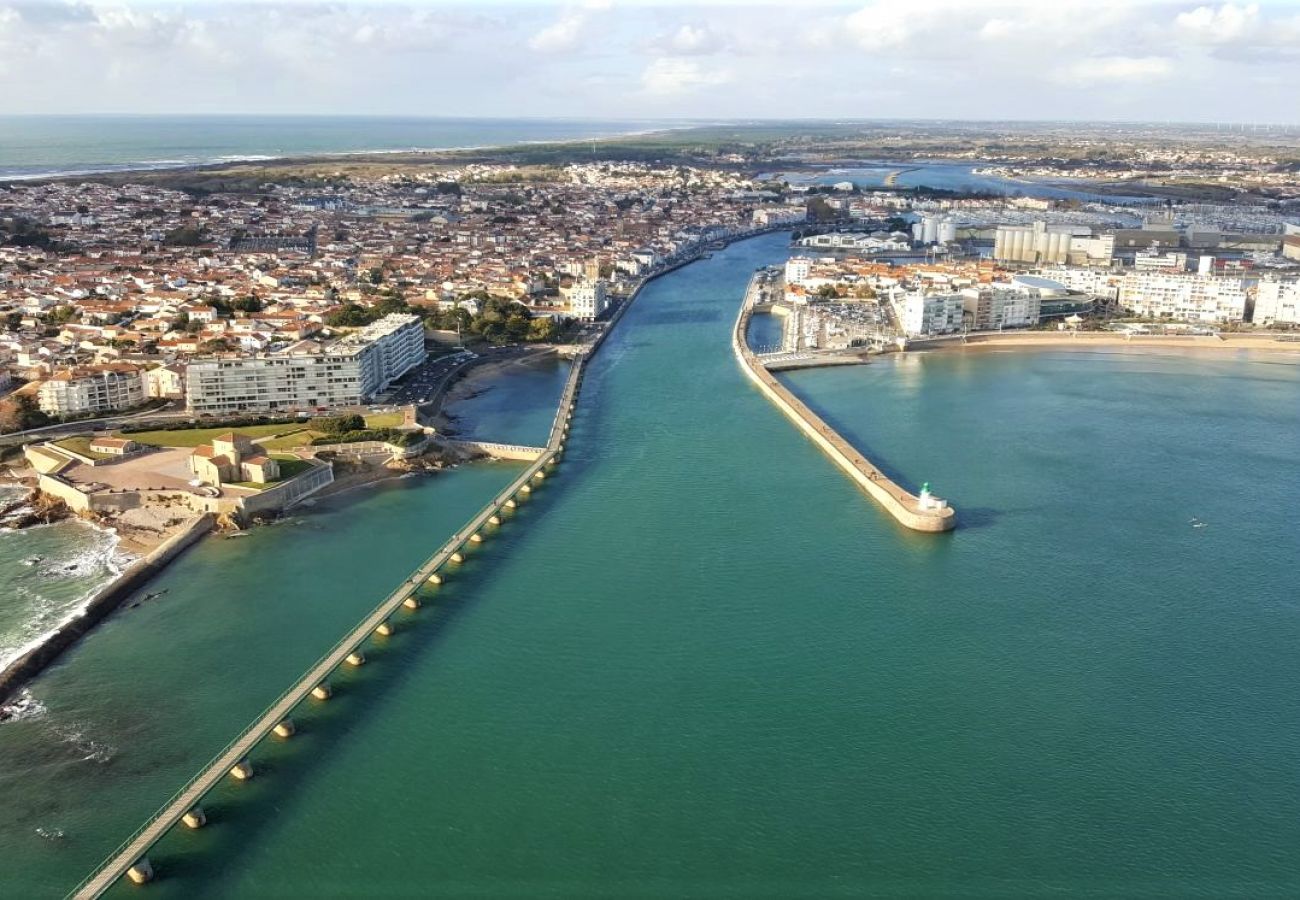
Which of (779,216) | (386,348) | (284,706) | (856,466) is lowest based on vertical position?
(284,706)

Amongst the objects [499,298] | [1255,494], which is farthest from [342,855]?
[499,298]

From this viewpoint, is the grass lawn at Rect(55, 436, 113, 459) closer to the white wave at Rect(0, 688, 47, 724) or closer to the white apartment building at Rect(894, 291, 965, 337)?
the white wave at Rect(0, 688, 47, 724)

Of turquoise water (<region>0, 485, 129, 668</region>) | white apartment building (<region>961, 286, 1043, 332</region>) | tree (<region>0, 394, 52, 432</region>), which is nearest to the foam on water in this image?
turquoise water (<region>0, 485, 129, 668</region>)

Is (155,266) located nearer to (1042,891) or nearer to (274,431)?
(274,431)

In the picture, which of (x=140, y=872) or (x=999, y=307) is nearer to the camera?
(x=140, y=872)

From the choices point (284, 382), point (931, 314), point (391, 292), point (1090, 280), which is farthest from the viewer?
point (1090, 280)

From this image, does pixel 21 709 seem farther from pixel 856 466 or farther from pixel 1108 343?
pixel 1108 343

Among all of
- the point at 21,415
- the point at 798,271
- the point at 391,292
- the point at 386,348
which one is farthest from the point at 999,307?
the point at 21,415
